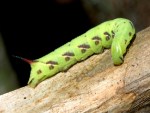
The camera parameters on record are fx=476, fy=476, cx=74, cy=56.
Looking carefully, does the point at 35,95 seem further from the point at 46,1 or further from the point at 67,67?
the point at 46,1

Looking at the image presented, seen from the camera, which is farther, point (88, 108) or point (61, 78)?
point (61, 78)

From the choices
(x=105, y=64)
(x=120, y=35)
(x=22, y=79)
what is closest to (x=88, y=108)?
(x=105, y=64)

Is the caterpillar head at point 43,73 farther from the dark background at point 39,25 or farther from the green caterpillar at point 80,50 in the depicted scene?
the dark background at point 39,25

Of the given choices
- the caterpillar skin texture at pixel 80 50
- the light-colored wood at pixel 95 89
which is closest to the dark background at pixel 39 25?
the caterpillar skin texture at pixel 80 50

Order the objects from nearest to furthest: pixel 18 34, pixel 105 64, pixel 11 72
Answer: pixel 105 64 → pixel 11 72 → pixel 18 34

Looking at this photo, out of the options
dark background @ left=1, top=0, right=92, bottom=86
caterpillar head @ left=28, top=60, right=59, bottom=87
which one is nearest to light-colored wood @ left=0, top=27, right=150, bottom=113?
caterpillar head @ left=28, top=60, right=59, bottom=87

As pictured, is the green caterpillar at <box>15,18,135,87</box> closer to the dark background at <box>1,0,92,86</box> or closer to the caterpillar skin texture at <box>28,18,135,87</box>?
the caterpillar skin texture at <box>28,18,135,87</box>
